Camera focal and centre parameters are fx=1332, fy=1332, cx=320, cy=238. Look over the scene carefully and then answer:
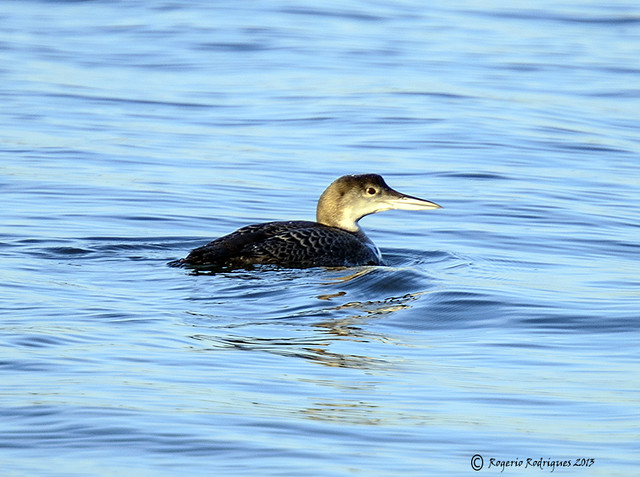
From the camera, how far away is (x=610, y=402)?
6.09 meters

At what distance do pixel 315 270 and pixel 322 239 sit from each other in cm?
31

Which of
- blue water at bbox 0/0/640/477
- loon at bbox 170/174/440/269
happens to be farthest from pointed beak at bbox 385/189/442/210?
blue water at bbox 0/0/640/477

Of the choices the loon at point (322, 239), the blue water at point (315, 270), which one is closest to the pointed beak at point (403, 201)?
the loon at point (322, 239)

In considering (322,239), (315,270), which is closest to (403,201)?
(322,239)

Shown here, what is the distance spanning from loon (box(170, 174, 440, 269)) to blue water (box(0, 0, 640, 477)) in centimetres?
16

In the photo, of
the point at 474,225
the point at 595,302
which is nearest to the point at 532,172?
the point at 474,225

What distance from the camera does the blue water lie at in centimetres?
555

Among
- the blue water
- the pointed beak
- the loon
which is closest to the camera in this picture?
the blue water

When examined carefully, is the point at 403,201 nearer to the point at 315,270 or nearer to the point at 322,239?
the point at 322,239

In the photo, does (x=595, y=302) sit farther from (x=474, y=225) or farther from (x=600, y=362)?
(x=474, y=225)

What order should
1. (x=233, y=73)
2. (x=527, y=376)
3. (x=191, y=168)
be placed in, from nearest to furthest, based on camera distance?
1. (x=527, y=376)
2. (x=191, y=168)
3. (x=233, y=73)

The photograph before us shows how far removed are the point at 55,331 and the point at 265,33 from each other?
48.4ft

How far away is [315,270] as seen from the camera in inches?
353

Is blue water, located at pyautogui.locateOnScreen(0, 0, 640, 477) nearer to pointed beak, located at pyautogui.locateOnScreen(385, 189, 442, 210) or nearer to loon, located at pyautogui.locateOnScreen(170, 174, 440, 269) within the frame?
loon, located at pyautogui.locateOnScreen(170, 174, 440, 269)
